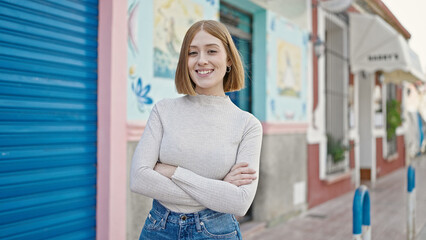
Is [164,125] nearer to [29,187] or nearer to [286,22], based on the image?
[29,187]

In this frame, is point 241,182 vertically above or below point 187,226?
above

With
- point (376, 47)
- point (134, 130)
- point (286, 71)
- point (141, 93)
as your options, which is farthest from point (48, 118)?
point (376, 47)

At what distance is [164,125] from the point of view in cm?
164

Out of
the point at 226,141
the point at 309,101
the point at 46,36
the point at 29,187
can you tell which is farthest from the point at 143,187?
the point at 309,101

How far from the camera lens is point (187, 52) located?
5.31 feet

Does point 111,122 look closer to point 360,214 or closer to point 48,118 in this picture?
point 48,118

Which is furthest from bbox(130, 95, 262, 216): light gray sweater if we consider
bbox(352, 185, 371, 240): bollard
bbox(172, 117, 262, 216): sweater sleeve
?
bbox(352, 185, 371, 240): bollard

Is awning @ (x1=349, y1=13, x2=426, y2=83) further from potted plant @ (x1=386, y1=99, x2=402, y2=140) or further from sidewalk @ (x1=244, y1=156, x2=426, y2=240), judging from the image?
potted plant @ (x1=386, y1=99, x2=402, y2=140)

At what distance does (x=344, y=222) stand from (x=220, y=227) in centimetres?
454

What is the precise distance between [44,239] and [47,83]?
1.13 metres

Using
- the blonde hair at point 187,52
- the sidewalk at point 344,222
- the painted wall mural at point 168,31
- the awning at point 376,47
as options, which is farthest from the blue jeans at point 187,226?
the awning at point 376,47

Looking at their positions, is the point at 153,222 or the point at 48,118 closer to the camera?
the point at 153,222

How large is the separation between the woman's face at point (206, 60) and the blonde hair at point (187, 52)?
17 millimetres

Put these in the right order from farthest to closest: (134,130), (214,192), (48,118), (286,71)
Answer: (286,71) → (134,130) → (48,118) → (214,192)
